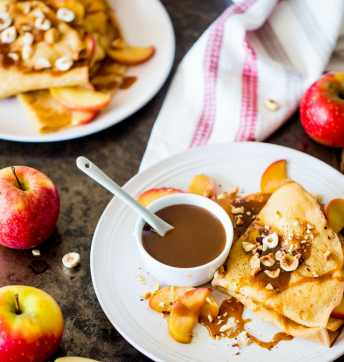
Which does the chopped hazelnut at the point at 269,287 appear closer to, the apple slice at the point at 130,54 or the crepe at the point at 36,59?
the crepe at the point at 36,59

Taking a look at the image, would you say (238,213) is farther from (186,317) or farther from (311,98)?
(311,98)

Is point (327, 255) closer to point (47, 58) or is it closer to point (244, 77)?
point (244, 77)

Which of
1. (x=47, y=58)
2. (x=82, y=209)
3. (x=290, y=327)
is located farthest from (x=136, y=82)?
(x=290, y=327)

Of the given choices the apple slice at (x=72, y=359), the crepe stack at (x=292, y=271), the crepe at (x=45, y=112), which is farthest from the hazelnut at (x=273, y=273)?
the crepe at (x=45, y=112)

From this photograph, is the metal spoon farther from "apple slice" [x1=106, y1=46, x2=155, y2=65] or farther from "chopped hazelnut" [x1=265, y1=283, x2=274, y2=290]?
"apple slice" [x1=106, y1=46, x2=155, y2=65]

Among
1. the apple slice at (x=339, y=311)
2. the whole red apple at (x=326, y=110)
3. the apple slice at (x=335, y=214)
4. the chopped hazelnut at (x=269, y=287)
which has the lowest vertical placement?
the chopped hazelnut at (x=269, y=287)

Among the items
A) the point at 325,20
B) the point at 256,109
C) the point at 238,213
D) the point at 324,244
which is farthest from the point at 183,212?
the point at 325,20
